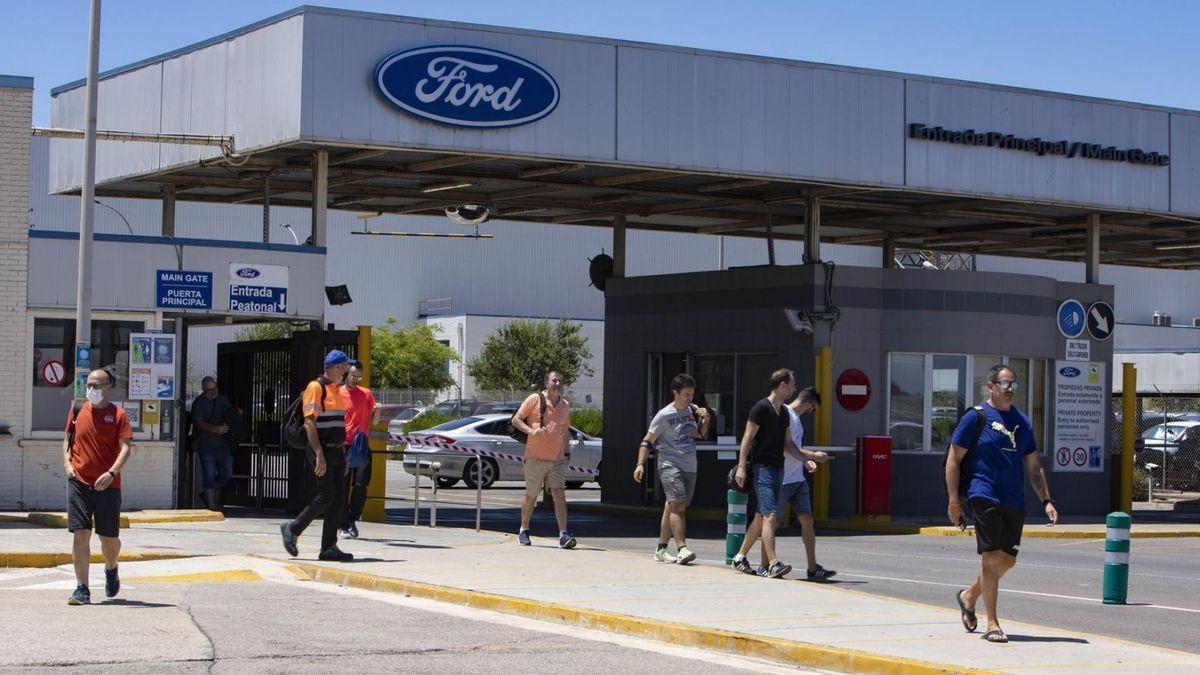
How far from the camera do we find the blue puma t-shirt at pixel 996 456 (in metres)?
10.3

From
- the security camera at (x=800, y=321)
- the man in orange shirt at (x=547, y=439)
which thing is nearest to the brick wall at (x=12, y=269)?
the man in orange shirt at (x=547, y=439)

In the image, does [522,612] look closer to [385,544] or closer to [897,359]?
[385,544]

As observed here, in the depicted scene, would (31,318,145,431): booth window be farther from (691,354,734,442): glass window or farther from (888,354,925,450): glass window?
(888,354,925,450): glass window

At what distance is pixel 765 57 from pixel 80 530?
1369cm

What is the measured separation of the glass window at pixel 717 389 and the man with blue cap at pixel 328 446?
11485 millimetres

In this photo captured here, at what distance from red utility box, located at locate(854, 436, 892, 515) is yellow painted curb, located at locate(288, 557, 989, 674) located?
1089cm

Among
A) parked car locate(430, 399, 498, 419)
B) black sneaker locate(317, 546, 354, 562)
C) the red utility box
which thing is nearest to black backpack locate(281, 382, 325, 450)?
black sneaker locate(317, 546, 354, 562)

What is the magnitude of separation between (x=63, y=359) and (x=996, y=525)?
535 inches

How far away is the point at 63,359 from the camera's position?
2023 cm

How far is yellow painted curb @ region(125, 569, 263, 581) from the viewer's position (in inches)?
550

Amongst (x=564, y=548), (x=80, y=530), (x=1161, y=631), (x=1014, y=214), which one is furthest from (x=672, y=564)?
(x=1014, y=214)

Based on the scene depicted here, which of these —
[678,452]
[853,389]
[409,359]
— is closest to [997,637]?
[678,452]

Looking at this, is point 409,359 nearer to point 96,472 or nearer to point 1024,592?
point 1024,592

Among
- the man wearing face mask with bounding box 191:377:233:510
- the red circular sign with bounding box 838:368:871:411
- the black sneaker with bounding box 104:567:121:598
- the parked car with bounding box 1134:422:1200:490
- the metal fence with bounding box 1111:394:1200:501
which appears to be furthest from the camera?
the parked car with bounding box 1134:422:1200:490
